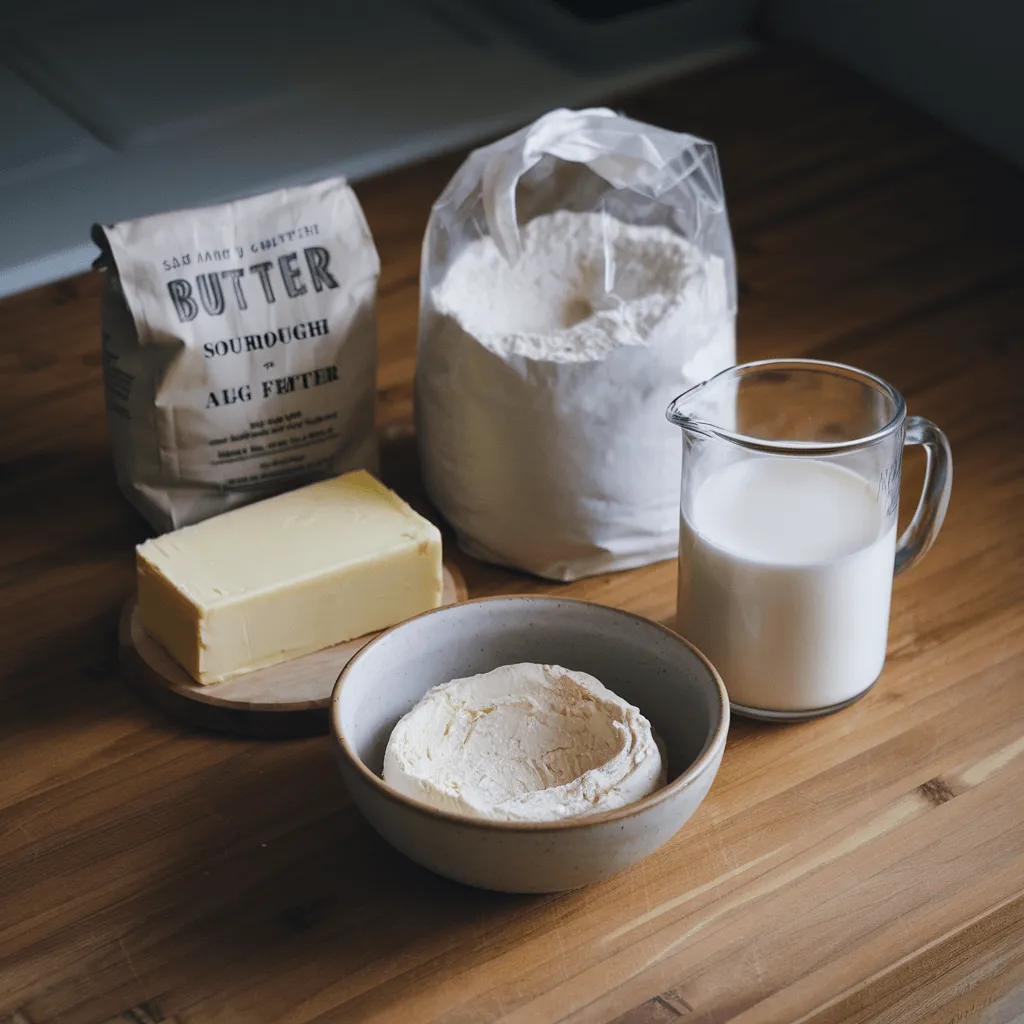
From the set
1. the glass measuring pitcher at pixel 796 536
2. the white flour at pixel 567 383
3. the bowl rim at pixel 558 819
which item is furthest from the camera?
the white flour at pixel 567 383

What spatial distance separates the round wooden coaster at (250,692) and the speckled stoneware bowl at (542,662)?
67 millimetres

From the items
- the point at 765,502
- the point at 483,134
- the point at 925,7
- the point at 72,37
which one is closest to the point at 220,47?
the point at 72,37

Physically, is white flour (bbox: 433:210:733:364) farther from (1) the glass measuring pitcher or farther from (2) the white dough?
(2) the white dough

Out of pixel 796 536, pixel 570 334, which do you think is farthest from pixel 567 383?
pixel 796 536

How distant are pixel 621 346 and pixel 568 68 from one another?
0.80 meters

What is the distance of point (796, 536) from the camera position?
0.87 meters

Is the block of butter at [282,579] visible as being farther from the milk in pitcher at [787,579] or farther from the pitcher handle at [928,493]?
the pitcher handle at [928,493]

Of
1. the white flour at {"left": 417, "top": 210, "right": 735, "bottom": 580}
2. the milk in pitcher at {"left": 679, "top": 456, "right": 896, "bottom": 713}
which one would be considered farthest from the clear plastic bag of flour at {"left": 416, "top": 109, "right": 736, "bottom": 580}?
the milk in pitcher at {"left": 679, "top": 456, "right": 896, "bottom": 713}

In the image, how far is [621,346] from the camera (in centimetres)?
96

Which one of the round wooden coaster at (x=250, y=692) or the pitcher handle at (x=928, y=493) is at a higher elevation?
the pitcher handle at (x=928, y=493)

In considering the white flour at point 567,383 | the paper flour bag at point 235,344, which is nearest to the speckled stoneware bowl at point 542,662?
the white flour at point 567,383

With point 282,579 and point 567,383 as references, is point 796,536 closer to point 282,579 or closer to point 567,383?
point 567,383

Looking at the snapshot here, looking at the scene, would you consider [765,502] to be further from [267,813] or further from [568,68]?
[568,68]

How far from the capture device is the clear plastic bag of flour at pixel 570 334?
97 cm
